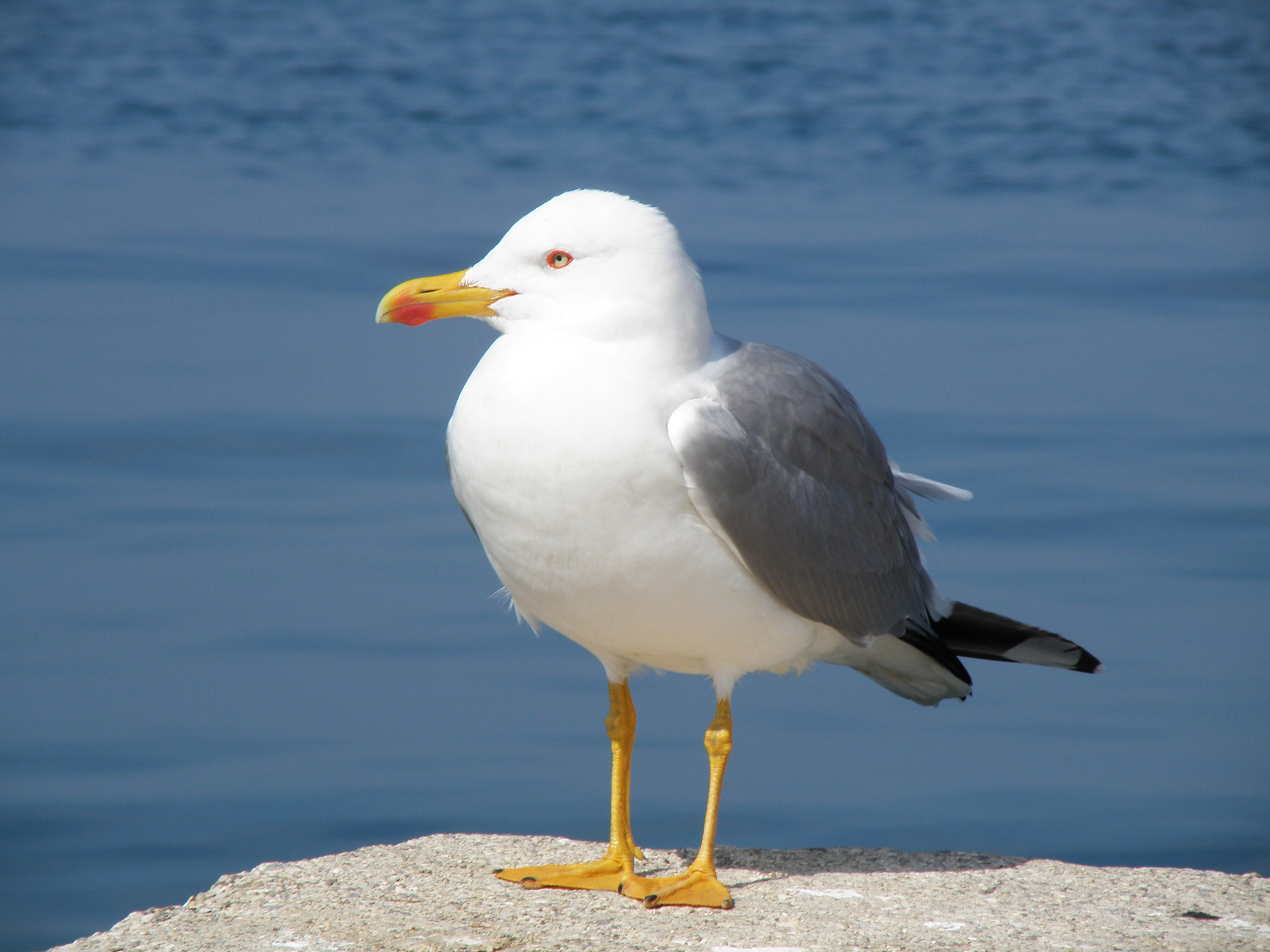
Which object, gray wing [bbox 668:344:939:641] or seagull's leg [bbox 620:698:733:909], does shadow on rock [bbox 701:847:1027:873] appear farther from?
gray wing [bbox 668:344:939:641]

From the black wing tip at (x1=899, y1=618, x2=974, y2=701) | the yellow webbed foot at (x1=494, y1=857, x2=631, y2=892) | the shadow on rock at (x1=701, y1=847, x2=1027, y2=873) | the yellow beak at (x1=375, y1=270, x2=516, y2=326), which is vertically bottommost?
the shadow on rock at (x1=701, y1=847, x2=1027, y2=873)

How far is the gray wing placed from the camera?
4059mm

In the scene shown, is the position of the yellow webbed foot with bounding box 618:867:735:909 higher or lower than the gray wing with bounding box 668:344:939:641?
lower

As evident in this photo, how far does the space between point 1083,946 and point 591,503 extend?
1688mm

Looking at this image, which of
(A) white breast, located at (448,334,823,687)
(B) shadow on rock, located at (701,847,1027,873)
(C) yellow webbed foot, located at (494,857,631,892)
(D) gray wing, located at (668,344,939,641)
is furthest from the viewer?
(B) shadow on rock, located at (701,847,1027,873)

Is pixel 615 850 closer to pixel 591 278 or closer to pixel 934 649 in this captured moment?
pixel 934 649

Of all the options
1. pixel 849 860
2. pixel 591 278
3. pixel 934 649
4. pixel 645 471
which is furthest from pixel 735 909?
pixel 591 278

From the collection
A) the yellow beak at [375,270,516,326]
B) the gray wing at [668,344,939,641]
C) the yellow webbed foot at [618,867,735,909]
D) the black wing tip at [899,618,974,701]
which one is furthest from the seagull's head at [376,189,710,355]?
the yellow webbed foot at [618,867,735,909]

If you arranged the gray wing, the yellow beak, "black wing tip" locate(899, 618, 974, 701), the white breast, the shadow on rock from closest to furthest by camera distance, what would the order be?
the white breast, the gray wing, the yellow beak, the shadow on rock, "black wing tip" locate(899, 618, 974, 701)

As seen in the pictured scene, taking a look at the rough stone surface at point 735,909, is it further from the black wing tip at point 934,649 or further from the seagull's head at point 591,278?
the seagull's head at point 591,278

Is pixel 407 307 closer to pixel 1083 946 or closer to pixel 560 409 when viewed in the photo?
pixel 560 409

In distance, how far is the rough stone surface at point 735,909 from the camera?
3.99 meters

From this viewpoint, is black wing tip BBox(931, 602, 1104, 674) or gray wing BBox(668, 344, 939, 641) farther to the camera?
black wing tip BBox(931, 602, 1104, 674)

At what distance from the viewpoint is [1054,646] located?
197 inches
